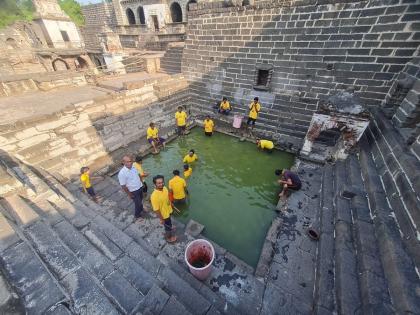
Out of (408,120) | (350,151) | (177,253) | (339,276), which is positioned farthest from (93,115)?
(408,120)

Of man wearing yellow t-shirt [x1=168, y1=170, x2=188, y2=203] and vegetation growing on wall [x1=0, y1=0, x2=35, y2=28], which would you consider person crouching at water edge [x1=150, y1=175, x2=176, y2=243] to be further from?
vegetation growing on wall [x1=0, y1=0, x2=35, y2=28]

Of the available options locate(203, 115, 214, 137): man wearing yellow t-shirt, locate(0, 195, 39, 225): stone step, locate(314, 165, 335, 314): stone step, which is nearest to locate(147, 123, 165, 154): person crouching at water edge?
locate(203, 115, 214, 137): man wearing yellow t-shirt

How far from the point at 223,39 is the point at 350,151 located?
724 cm

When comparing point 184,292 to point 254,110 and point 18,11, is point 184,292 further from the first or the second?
point 18,11

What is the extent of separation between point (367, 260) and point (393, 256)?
0.40 meters

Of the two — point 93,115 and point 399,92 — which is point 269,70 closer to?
point 399,92

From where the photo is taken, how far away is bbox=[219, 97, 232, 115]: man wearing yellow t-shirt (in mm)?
9653

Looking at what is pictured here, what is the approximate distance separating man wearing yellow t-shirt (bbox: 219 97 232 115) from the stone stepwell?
A: 6.00 meters

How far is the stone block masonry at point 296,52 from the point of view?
19.5 ft

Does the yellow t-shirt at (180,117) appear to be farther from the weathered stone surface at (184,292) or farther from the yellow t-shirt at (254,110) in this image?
the weathered stone surface at (184,292)

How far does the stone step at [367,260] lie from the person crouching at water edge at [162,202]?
3641 millimetres

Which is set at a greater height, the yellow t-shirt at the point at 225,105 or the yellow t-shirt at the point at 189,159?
the yellow t-shirt at the point at 225,105

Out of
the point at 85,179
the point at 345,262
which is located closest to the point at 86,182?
the point at 85,179

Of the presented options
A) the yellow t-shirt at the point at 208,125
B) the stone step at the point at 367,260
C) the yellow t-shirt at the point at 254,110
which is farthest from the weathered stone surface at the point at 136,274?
the yellow t-shirt at the point at 254,110
